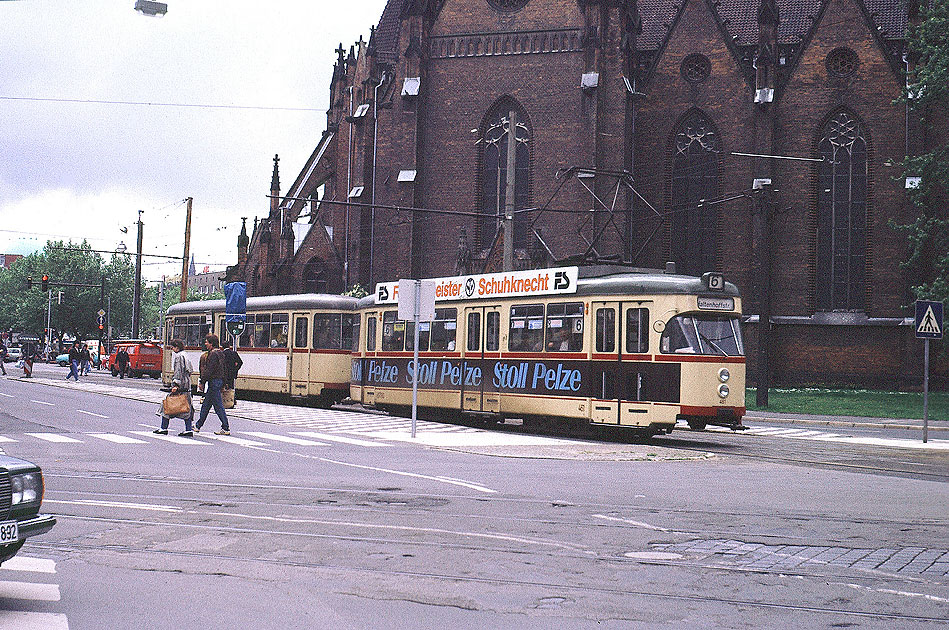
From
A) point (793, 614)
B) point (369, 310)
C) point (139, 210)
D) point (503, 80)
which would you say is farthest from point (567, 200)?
point (793, 614)

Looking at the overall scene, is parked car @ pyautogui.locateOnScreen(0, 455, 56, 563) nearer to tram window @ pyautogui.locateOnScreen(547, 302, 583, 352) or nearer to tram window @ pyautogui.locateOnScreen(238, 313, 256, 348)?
tram window @ pyautogui.locateOnScreen(547, 302, 583, 352)

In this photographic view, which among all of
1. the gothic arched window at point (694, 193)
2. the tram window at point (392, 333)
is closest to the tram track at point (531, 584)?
the tram window at point (392, 333)

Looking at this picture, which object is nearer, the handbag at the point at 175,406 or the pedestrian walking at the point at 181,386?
the handbag at the point at 175,406

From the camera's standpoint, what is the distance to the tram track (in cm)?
638

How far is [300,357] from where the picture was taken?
98.9ft

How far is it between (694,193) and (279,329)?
2099 centimetres

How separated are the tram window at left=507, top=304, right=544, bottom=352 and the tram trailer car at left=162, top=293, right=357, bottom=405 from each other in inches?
287

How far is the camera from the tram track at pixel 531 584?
6.38 m

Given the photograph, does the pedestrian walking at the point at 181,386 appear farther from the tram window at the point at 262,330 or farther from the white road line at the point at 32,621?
the white road line at the point at 32,621

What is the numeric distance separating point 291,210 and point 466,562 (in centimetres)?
5124

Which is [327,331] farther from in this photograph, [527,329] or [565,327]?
[565,327]

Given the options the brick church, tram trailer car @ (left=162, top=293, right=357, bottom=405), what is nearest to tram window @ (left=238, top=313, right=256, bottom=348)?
tram trailer car @ (left=162, top=293, right=357, bottom=405)

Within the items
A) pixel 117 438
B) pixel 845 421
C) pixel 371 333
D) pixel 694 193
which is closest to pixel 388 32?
pixel 694 193

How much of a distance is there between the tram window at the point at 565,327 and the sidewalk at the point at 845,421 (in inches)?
418
